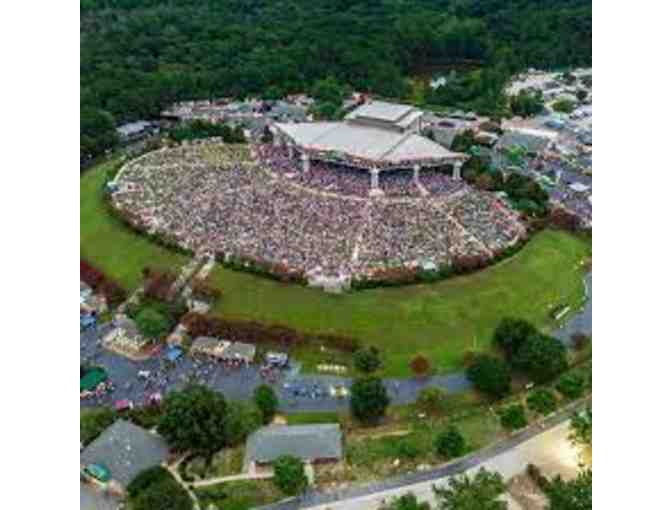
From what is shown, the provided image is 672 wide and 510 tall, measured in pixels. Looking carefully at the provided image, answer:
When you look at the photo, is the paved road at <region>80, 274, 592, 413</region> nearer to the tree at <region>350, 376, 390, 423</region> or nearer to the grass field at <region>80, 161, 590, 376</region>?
the grass field at <region>80, 161, 590, 376</region>

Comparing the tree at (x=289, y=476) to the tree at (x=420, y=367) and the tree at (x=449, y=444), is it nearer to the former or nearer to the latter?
the tree at (x=449, y=444)

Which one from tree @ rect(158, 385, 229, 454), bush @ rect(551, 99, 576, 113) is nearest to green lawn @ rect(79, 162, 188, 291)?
tree @ rect(158, 385, 229, 454)

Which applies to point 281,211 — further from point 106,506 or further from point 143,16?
point 143,16

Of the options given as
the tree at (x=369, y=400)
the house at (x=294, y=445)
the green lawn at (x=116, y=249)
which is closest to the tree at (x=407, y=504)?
the house at (x=294, y=445)

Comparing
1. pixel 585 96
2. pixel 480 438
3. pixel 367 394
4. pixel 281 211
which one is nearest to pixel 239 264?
pixel 281 211

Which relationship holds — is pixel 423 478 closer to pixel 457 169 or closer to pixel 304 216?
pixel 304 216
